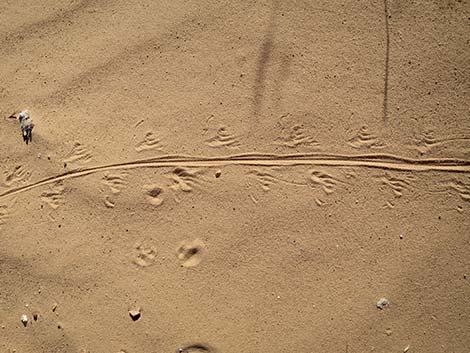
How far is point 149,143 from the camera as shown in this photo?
4.77 meters

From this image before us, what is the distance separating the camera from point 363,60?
4.66 m

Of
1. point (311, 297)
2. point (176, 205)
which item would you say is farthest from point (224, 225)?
point (311, 297)

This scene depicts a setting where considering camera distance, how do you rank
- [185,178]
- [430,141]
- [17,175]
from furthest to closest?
[17,175] < [185,178] < [430,141]

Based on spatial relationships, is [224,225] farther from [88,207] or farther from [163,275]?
[88,207]

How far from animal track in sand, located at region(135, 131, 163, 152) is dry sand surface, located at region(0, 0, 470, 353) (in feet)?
0.07

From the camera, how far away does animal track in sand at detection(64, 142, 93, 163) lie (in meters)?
4.80

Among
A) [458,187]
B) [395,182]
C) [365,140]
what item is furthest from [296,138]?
[458,187]

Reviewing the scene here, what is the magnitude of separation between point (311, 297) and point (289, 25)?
8.98ft

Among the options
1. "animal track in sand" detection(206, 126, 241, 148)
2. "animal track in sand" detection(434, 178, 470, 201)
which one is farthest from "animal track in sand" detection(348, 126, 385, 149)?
"animal track in sand" detection(206, 126, 241, 148)

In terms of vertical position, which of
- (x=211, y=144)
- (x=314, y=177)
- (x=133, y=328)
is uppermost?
(x=211, y=144)

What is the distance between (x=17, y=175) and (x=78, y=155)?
684 millimetres

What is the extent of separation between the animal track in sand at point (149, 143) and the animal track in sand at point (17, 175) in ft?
3.88

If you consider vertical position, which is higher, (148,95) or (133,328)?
(148,95)

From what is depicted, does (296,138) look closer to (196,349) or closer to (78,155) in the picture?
(78,155)
